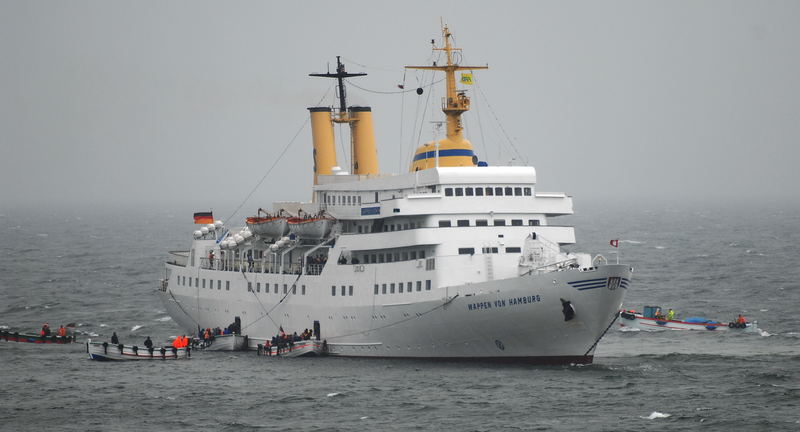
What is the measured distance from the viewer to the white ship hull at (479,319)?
43.8 metres

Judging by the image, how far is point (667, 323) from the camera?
59.2 metres

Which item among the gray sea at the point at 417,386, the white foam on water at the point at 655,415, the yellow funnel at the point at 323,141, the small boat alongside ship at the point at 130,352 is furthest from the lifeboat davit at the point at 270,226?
the white foam on water at the point at 655,415

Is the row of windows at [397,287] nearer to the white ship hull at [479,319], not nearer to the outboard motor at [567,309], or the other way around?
the white ship hull at [479,319]

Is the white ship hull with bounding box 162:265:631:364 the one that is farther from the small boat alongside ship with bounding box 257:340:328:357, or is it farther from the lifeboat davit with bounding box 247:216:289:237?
the lifeboat davit with bounding box 247:216:289:237

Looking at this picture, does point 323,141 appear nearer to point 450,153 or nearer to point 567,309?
point 450,153

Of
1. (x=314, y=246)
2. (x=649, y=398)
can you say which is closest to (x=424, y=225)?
(x=314, y=246)

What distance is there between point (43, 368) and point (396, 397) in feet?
56.1

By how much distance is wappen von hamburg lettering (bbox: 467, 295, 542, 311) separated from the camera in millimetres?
43938

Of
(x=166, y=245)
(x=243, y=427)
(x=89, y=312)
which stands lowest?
(x=243, y=427)

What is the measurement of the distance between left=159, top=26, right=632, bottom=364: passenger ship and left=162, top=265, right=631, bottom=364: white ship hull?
0.05m

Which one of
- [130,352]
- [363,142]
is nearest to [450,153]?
[363,142]

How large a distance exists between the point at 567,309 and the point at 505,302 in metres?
2.33

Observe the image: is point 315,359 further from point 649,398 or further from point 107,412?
point 649,398

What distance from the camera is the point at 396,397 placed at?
4128cm
